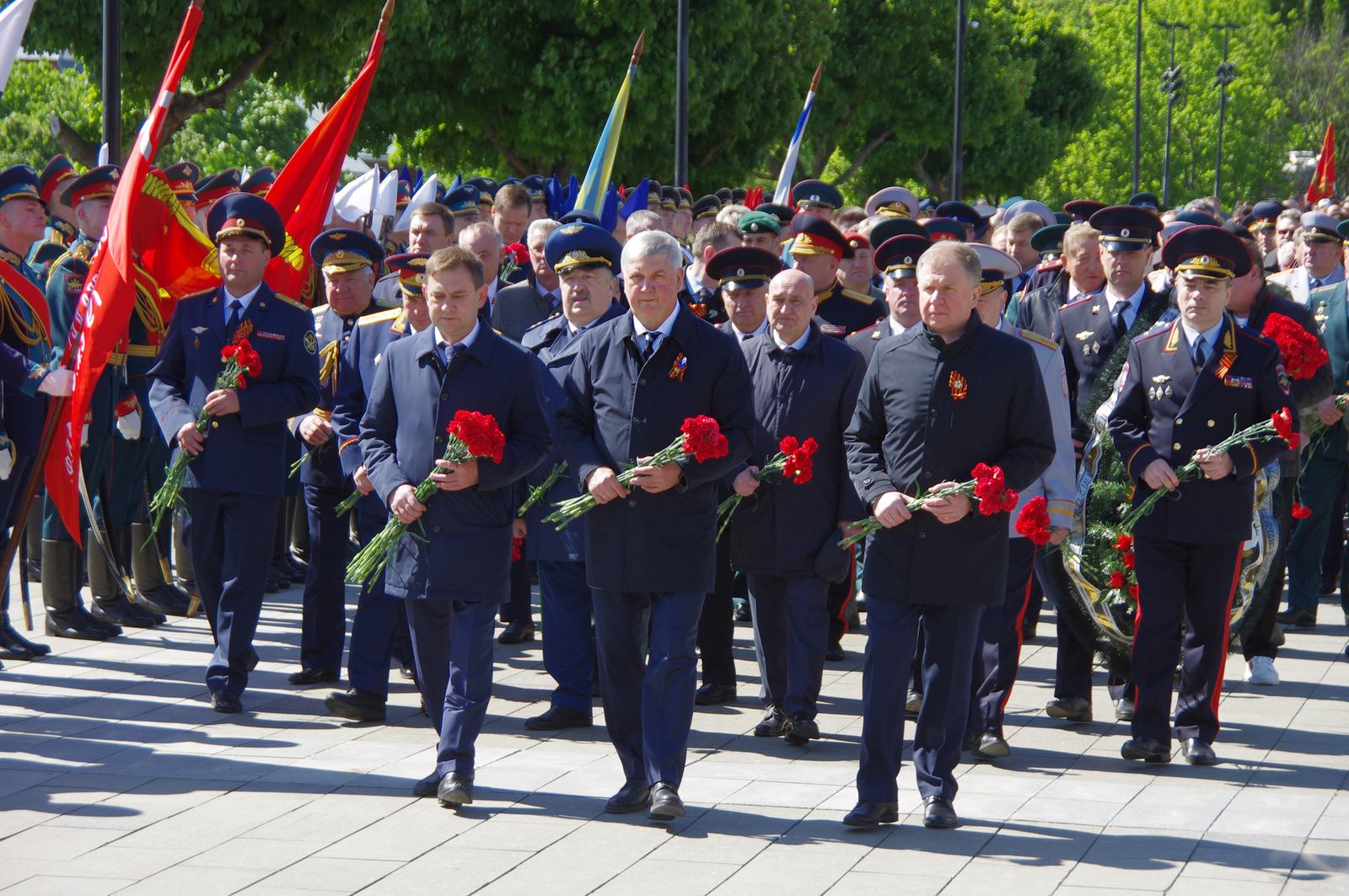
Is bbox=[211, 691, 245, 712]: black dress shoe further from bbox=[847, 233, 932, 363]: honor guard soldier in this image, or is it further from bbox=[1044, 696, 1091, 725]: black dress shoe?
bbox=[1044, 696, 1091, 725]: black dress shoe

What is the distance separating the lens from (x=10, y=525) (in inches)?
384

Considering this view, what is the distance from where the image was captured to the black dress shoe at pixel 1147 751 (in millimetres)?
7742

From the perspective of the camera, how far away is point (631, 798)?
6871 mm

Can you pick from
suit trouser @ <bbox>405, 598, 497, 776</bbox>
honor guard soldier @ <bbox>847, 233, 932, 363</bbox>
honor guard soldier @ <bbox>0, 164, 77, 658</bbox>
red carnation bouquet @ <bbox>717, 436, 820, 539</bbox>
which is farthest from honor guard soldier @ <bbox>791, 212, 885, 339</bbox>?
honor guard soldier @ <bbox>0, 164, 77, 658</bbox>

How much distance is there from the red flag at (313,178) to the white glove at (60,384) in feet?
8.50

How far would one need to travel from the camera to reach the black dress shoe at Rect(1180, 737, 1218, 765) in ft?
25.6

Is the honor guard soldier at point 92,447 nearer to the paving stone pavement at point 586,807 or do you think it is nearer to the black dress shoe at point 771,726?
the paving stone pavement at point 586,807

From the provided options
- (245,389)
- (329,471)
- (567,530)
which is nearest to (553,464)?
(567,530)

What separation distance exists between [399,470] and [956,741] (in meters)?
2.43

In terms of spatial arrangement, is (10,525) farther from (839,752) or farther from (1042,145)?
(1042,145)

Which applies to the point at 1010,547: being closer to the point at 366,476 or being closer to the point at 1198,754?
the point at 1198,754

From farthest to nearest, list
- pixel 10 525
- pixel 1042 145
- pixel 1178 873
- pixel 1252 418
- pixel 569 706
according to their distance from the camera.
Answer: pixel 1042 145, pixel 10 525, pixel 569 706, pixel 1252 418, pixel 1178 873

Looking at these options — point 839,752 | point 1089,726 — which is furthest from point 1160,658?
point 839,752

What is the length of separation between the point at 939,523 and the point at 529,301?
403 centimetres
